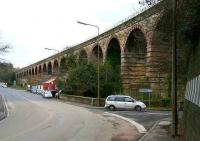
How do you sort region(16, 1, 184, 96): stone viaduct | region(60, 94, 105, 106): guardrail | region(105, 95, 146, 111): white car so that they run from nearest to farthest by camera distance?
region(16, 1, 184, 96): stone viaduct, region(105, 95, 146, 111): white car, region(60, 94, 105, 106): guardrail

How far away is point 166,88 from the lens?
6041 centimetres

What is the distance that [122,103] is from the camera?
53406 mm

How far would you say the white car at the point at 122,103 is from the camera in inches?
2090

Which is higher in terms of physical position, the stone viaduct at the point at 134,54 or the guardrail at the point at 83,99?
the stone viaduct at the point at 134,54

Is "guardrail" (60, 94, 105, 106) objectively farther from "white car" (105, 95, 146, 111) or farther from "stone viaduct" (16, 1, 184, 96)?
"white car" (105, 95, 146, 111)

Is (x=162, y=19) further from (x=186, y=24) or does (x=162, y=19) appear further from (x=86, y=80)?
(x=86, y=80)

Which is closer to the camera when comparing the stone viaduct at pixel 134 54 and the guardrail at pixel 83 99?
the stone viaduct at pixel 134 54

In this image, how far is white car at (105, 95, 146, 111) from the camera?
5309 centimetres

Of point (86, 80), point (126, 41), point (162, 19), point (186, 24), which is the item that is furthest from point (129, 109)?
point (186, 24)

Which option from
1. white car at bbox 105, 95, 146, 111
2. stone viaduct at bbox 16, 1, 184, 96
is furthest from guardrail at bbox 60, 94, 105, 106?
white car at bbox 105, 95, 146, 111

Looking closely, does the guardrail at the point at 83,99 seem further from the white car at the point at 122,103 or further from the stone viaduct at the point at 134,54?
the white car at the point at 122,103

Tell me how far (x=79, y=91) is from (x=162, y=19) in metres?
55.6

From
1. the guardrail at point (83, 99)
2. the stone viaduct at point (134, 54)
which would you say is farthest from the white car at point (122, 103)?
the guardrail at point (83, 99)

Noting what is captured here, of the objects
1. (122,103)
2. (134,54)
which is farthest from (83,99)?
(122,103)
